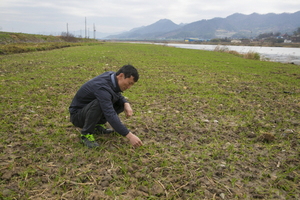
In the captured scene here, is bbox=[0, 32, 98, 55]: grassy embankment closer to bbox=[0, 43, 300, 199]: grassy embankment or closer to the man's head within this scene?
bbox=[0, 43, 300, 199]: grassy embankment

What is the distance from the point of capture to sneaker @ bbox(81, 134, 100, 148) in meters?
3.20

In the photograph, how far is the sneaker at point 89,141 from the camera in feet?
10.5

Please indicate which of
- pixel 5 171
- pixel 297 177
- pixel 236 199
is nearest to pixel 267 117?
pixel 297 177

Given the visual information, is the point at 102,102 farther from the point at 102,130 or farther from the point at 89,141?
the point at 102,130

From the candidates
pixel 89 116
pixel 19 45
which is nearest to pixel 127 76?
pixel 89 116

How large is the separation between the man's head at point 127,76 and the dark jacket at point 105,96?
10 centimetres

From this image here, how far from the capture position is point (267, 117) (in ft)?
15.9

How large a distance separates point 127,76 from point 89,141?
1.17 metres

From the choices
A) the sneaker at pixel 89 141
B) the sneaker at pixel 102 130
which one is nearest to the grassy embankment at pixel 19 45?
the sneaker at pixel 102 130

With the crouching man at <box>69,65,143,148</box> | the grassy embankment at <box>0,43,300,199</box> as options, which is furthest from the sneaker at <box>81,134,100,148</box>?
the grassy embankment at <box>0,43,300,199</box>

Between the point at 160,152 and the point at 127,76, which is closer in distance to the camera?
the point at 127,76

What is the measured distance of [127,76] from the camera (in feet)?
9.90

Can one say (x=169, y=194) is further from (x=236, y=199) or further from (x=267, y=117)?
(x=267, y=117)

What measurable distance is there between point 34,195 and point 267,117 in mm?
4764
